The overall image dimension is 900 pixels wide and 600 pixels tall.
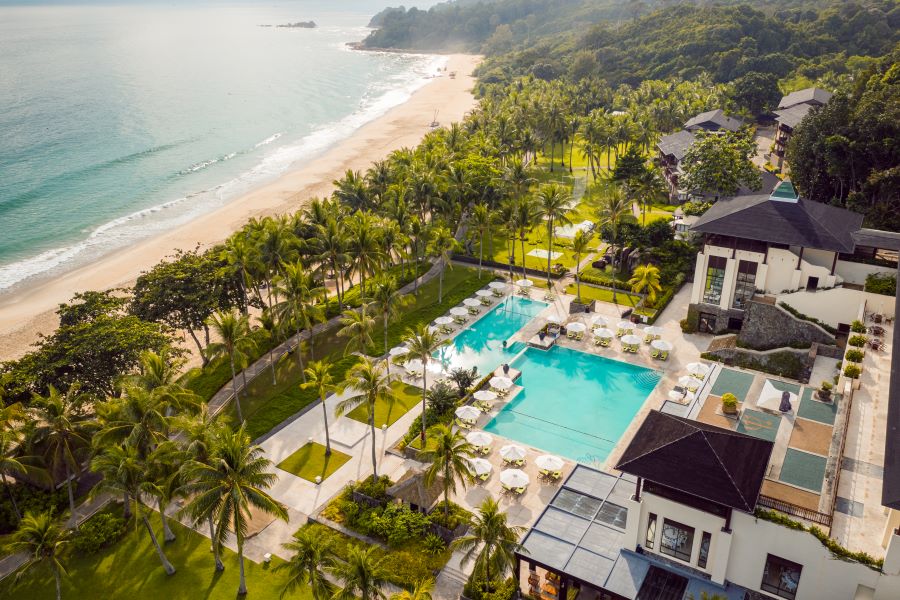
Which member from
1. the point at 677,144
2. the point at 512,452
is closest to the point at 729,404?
the point at 512,452

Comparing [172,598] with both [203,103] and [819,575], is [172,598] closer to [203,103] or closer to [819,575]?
[819,575]

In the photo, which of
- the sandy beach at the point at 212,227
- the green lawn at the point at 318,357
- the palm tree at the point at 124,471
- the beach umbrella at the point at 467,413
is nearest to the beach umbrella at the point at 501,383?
the beach umbrella at the point at 467,413

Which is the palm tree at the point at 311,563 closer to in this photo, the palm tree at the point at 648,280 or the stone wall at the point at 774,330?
the stone wall at the point at 774,330

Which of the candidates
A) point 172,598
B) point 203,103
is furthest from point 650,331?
point 203,103

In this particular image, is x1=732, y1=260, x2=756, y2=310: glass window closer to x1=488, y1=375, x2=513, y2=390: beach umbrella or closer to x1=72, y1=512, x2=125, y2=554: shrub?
x1=488, y1=375, x2=513, y2=390: beach umbrella

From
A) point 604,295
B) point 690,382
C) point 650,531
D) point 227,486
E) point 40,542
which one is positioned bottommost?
point 604,295

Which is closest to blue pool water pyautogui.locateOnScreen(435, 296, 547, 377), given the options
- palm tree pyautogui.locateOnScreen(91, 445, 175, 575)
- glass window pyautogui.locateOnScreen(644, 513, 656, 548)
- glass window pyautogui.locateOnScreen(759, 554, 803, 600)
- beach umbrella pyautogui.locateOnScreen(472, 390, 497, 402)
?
beach umbrella pyautogui.locateOnScreen(472, 390, 497, 402)

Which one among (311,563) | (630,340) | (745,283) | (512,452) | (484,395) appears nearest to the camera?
(311,563)

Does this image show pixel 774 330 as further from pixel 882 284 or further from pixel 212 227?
pixel 212 227
